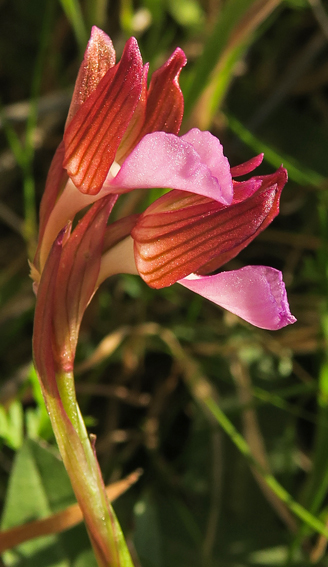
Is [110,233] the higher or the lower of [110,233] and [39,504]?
the higher

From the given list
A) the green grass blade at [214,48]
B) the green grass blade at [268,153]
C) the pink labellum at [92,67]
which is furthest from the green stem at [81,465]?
the green grass blade at [268,153]

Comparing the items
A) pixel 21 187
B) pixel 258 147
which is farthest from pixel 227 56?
pixel 21 187

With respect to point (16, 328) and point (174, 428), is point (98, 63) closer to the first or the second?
point (16, 328)

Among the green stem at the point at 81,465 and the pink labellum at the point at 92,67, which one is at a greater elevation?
the pink labellum at the point at 92,67

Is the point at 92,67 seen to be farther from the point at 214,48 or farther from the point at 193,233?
the point at 214,48

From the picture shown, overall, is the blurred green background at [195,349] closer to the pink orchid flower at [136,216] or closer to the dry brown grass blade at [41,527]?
the dry brown grass blade at [41,527]

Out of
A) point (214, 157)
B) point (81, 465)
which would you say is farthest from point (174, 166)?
point (81, 465)
